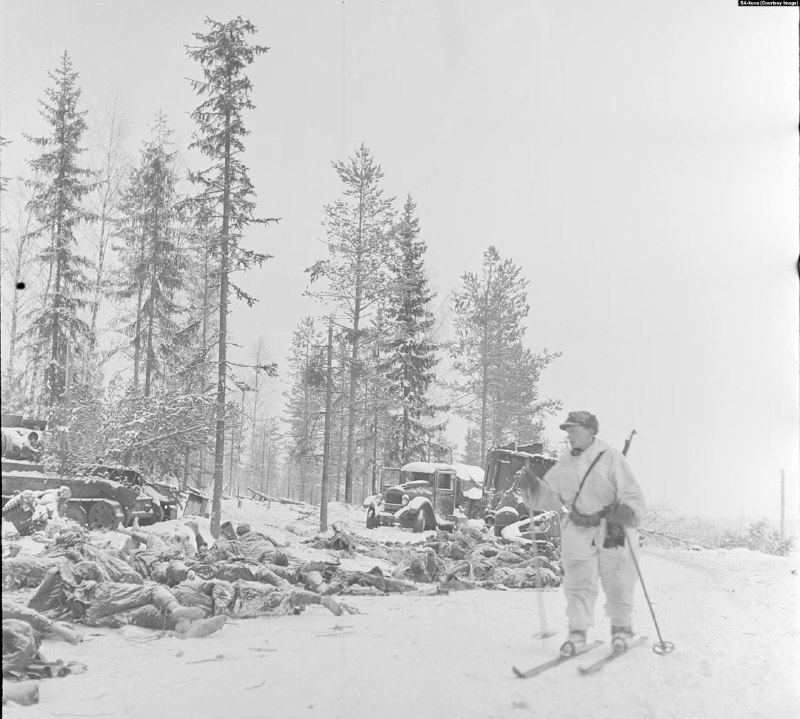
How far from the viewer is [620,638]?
289 centimetres

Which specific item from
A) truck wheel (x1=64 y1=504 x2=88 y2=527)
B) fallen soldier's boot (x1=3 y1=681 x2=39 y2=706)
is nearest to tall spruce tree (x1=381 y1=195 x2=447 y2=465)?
fallen soldier's boot (x1=3 y1=681 x2=39 y2=706)

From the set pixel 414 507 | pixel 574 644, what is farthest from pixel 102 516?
pixel 574 644

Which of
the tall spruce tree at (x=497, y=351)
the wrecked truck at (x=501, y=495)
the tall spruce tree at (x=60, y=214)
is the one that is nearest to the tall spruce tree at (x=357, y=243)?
the tall spruce tree at (x=497, y=351)

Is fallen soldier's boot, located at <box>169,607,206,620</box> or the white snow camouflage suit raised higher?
the white snow camouflage suit

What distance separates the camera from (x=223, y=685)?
2.69 metres

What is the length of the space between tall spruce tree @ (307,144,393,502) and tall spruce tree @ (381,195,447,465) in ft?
0.71

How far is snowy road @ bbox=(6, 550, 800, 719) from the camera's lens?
2.59 m

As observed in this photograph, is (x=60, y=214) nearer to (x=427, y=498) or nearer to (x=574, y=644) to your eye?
(x=574, y=644)

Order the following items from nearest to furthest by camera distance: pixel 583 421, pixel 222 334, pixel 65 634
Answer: pixel 583 421 → pixel 65 634 → pixel 222 334

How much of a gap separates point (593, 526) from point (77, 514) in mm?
10204

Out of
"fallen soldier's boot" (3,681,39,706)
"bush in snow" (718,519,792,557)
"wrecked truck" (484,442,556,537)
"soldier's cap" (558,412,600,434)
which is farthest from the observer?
"wrecked truck" (484,442,556,537)

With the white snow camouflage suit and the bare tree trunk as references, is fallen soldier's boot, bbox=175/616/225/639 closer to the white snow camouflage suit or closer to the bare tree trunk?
the white snow camouflage suit

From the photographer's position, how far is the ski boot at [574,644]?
9.39 ft

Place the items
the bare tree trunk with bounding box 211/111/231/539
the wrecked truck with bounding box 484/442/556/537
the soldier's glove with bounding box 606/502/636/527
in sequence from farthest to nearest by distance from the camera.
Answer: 1. the bare tree trunk with bounding box 211/111/231/539
2. the wrecked truck with bounding box 484/442/556/537
3. the soldier's glove with bounding box 606/502/636/527
